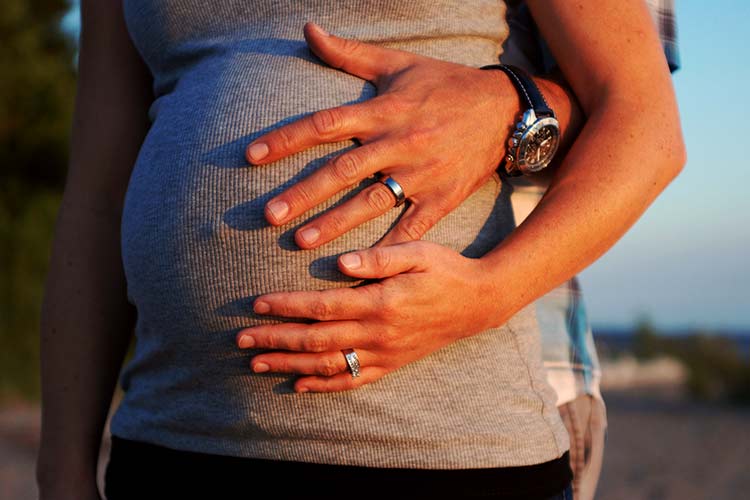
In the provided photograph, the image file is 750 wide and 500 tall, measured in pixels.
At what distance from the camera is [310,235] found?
1012mm

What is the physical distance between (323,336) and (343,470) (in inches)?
7.9

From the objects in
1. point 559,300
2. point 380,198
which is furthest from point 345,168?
point 559,300

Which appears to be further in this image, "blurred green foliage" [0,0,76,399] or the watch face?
"blurred green foliage" [0,0,76,399]

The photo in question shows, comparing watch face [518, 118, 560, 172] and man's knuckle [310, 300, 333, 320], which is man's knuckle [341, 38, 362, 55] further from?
man's knuckle [310, 300, 333, 320]

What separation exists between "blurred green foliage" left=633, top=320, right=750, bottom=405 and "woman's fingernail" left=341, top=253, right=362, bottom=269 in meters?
16.8

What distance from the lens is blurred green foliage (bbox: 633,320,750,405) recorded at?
15.7m

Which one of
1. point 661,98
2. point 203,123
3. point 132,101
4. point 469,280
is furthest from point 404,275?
point 132,101

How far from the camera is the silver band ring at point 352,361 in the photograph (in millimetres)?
996

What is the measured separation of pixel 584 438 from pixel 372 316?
64 cm

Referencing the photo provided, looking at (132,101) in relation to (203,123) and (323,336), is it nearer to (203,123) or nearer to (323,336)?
(203,123)

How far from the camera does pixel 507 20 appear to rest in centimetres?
134

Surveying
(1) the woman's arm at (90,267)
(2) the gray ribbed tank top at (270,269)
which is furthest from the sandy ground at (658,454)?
(2) the gray ribbed tank top at (270,269)

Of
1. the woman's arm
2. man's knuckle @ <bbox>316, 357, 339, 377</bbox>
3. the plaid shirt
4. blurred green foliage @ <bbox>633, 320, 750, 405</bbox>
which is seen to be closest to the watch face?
the plaid shirt

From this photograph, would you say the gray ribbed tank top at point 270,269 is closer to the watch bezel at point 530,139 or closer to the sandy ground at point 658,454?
the watch bezel at point 530,139
